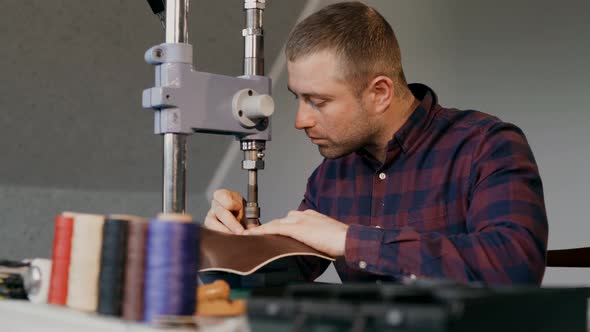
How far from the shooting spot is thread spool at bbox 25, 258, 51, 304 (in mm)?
1293

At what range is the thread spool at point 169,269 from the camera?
1058mm

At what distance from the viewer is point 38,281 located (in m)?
1.31

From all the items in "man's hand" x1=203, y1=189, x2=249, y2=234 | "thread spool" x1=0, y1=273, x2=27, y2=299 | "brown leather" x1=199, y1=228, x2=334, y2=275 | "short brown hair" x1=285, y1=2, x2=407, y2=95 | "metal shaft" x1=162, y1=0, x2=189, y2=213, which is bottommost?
"thread spool" x1=0, y1=273, x2=27, y2=299

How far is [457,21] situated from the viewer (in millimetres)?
4160

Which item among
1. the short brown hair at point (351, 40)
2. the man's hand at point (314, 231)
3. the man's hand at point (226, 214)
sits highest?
the short brown hair at point (351, 40)

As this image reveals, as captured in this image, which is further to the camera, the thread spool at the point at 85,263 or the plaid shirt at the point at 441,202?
the plaid shirt at the point at 441,202

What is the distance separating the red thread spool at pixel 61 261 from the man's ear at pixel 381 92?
106cm

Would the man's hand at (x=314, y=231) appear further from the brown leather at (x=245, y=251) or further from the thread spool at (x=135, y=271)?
the thread spool at (x=135, y=271)

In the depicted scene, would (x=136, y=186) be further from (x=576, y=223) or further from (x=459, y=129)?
(x=459, y=129)

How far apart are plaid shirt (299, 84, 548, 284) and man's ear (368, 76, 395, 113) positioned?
0.09 metres

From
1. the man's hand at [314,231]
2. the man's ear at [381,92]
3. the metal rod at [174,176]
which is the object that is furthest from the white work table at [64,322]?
the man's ear at [381,92]

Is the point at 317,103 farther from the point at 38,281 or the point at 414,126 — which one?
the point at 38,281

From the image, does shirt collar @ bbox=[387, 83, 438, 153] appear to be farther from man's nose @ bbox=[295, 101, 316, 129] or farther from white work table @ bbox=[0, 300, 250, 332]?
white work table @ bbox=[0, 300, 250, 332]

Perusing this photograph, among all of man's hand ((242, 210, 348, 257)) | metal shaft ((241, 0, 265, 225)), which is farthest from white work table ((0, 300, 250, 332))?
metal shaft ((241, 0, 265, 225))
